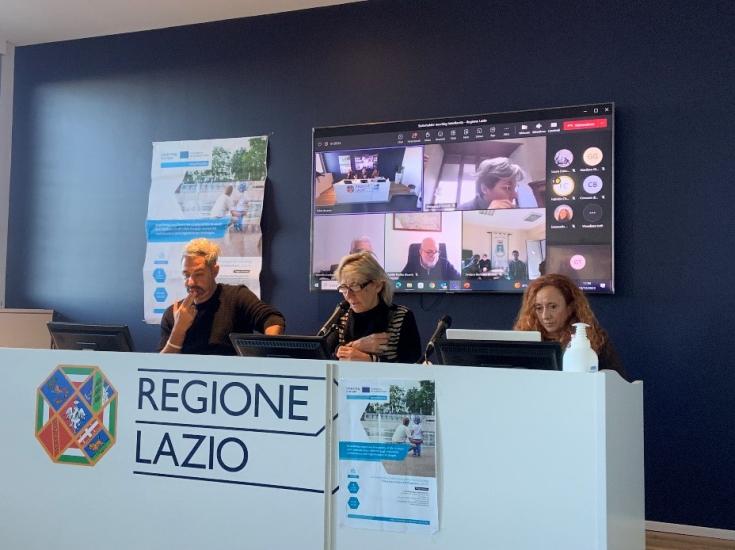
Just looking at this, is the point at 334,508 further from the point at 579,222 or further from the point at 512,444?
the point at 579,222

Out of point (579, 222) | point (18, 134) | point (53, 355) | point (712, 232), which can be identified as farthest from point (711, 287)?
point (18, 134)

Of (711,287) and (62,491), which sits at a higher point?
(711,287)

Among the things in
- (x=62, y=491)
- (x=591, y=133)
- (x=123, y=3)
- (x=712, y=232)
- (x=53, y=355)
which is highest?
(x=123, y=3)

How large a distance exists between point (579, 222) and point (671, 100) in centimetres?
73

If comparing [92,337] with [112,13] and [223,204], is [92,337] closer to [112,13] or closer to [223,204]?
[223,204]

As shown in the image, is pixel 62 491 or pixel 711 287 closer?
pixel 62 491

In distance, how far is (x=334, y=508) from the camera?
5.82ft

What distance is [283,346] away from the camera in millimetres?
2404

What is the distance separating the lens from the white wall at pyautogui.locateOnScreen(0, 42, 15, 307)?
17.4ft

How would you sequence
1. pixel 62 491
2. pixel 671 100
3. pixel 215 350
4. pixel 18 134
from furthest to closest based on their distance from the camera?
pixel 18 134 < pixel 671 100 < pixel 215 350 < pixel 62 491

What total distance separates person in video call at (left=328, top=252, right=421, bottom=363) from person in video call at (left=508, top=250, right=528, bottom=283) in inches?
33.9

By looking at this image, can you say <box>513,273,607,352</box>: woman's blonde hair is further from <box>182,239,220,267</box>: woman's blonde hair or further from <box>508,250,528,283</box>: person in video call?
<box>182,239,220,267</box>: woman's blonde hair

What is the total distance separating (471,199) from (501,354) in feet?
7.11

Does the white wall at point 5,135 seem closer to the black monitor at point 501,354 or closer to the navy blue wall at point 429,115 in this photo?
the navy blue wall at point 429,115
